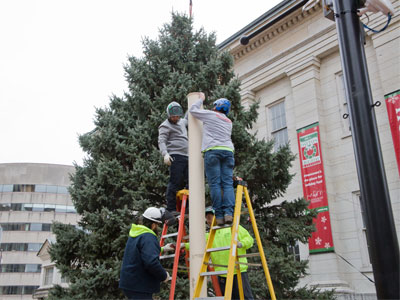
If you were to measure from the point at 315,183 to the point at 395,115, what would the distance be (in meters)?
4.06

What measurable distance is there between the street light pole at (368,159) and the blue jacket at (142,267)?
2.77 m

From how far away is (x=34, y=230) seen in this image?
195 ft

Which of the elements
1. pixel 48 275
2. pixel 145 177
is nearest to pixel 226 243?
pixel 145 177

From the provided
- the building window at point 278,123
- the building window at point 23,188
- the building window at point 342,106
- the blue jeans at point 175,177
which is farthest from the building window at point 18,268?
the blue jeans at point 175,177

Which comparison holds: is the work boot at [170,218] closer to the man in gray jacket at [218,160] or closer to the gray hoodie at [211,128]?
the man in gray jacket at [218,160]

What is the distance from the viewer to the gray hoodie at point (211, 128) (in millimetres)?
5051

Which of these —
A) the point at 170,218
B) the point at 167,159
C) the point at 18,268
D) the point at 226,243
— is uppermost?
the point at 167,159

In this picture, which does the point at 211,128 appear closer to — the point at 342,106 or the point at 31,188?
the point at 342,106

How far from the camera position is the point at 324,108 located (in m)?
17.1

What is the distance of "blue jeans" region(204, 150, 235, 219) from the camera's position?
486 cm

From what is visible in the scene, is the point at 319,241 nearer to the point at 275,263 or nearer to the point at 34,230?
the point at 275,263

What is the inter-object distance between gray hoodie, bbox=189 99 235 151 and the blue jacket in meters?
1.44

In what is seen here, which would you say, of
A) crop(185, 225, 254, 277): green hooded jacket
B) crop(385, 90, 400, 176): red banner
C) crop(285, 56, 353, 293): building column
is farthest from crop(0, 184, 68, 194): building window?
crop(185, 225, 254, 277): green hooded jacket

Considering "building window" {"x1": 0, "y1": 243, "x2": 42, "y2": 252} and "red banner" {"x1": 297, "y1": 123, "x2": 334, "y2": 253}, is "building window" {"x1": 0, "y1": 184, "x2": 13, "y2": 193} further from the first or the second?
"red banner" {"x1": 297, "y1": 123, "x2": 334, "y2": 253}
